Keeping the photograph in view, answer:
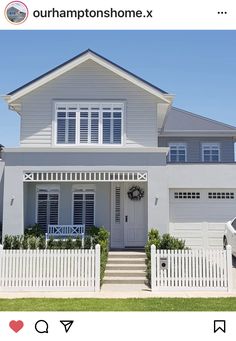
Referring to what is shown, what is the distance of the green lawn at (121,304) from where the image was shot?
8992mm

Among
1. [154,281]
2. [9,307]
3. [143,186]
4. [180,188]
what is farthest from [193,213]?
[9,307]

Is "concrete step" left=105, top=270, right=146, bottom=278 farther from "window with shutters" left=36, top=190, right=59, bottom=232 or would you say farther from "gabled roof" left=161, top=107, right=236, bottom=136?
"gabled roof" left=161, top=107, right=236, bottom=136

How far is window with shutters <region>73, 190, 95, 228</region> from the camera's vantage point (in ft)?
56.1

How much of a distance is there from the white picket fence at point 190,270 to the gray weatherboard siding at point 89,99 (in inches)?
260

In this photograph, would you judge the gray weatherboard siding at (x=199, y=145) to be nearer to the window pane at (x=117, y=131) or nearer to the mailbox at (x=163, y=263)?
the window pane at (x=117, y=131)

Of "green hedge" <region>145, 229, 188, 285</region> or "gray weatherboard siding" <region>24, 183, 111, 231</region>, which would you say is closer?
"green hedge" <region>145, 229, 188, 285</region>

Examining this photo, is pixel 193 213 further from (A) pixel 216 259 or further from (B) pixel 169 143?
(B) pixel 169 143

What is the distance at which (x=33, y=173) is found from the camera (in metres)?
16.0

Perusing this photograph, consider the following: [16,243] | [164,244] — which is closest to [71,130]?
[16,243]

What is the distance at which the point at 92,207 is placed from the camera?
1719 cm

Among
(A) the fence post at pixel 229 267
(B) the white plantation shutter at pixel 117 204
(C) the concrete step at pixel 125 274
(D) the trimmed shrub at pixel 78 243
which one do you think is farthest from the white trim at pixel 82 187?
(A) the fence post at pixel 229 267

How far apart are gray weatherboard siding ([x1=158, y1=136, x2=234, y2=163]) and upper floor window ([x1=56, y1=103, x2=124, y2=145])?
9.57 metres

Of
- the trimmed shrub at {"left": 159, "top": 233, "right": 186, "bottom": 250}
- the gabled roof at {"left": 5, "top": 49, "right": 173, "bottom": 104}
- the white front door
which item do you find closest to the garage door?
the white front door

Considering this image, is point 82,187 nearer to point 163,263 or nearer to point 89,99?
point 89,99
